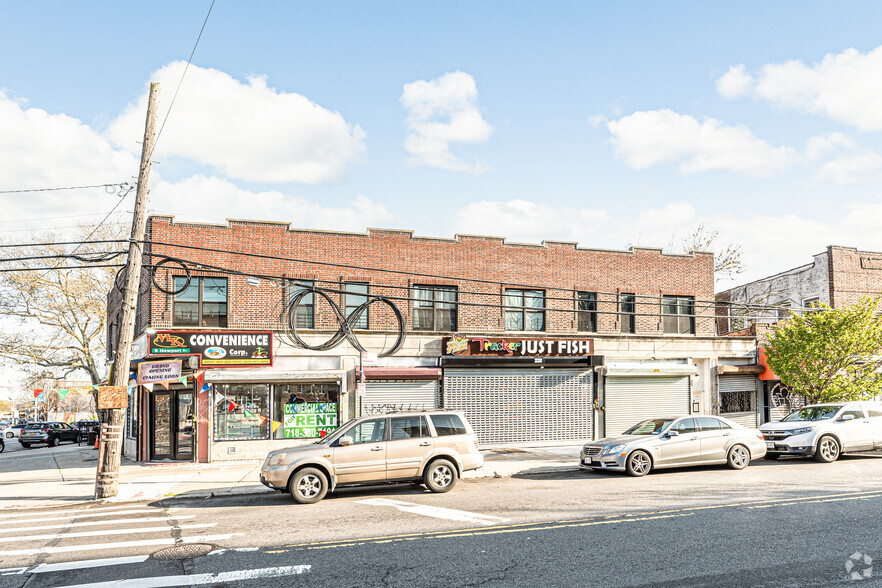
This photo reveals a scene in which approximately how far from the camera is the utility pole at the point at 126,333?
14.6 meters

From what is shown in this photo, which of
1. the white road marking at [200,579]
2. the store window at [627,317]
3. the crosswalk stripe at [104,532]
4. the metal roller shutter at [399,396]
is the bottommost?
the crosswalk stripe at [104,532]

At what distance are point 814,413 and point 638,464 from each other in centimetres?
734

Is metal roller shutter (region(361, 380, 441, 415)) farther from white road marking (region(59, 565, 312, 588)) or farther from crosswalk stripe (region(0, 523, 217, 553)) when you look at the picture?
white road marking (region(59, 565, 312, 588))

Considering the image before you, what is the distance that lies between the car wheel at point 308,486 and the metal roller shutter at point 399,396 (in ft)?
28.7

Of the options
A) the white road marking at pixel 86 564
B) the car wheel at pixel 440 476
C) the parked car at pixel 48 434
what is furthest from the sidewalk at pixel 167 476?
the parked car at pixel 48 434

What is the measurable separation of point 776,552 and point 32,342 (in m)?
43.1

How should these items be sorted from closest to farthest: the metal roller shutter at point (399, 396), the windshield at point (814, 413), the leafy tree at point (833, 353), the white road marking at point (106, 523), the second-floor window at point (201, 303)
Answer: the white road marking at point (106, 523) → the windshield at point (814, 413) → the second-floor window at point (201, 303) → the leafy tree at point (833, 353) → the metal roller shutter at point (399, 396)

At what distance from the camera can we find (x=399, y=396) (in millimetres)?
22531

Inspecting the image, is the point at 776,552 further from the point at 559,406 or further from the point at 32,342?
the point at 32,342

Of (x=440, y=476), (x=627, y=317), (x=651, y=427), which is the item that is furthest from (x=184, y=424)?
(x=627, y=317)

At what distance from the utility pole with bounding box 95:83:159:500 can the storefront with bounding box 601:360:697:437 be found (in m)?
16.5

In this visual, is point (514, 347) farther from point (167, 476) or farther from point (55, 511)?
point (55, 511)

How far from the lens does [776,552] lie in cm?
845

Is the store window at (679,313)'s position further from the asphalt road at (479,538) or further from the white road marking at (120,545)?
the white road marking at (120,545)
